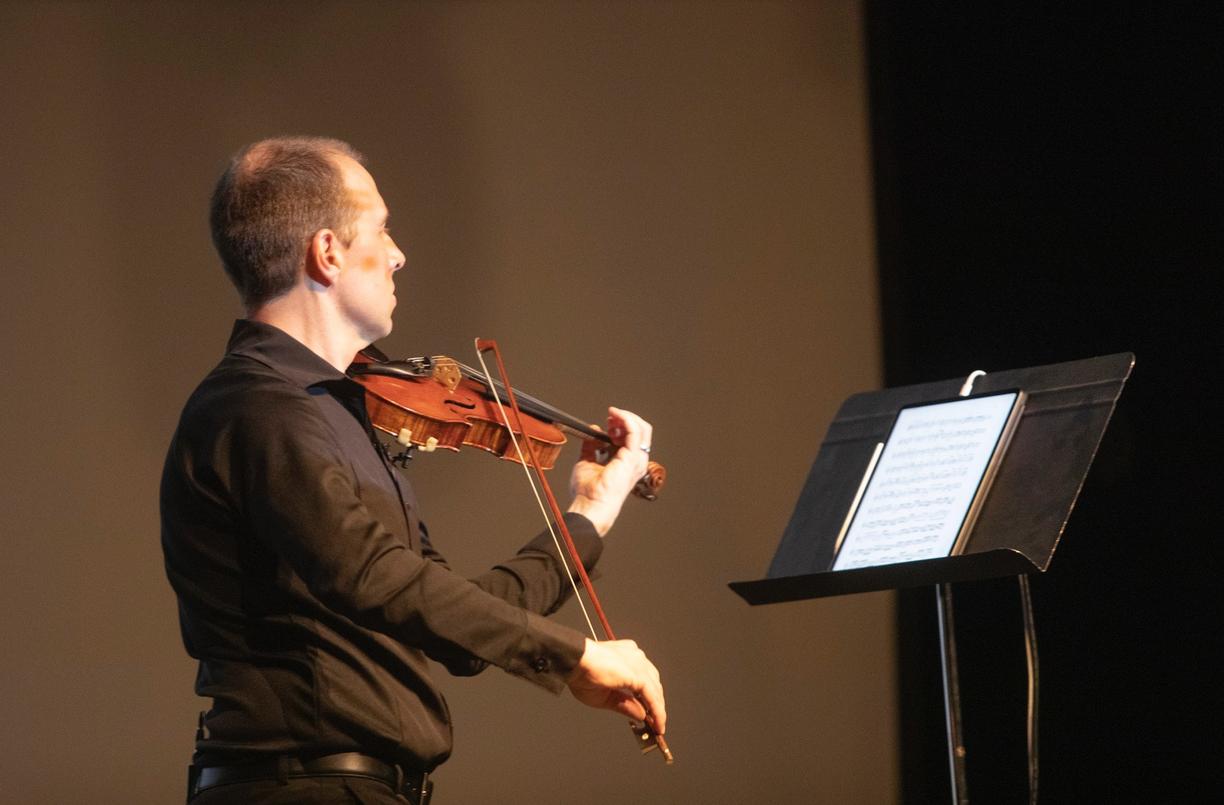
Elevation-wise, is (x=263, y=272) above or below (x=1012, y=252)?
below

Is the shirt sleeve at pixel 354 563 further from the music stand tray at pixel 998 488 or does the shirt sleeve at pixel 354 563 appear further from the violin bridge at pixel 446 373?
the music stand tray at pixel 998 488

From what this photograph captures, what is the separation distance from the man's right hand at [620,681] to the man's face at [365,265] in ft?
1.99

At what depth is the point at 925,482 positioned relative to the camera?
8.21 feet

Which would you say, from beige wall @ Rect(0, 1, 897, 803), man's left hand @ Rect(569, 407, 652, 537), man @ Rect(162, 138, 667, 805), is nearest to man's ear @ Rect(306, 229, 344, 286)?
man @ Rect(162, 138, 667, 805)

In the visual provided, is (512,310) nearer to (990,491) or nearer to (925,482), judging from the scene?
(925,482)

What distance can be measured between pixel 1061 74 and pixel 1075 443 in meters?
1.78

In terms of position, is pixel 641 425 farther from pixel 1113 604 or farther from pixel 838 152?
pixel 838 152

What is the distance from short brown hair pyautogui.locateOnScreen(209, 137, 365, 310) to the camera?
6.62 ft

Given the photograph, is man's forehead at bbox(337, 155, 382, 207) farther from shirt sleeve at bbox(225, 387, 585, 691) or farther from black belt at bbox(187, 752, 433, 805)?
black belt at bbox(187, 752, 433, 805)

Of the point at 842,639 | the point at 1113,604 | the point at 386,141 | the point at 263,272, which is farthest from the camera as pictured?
the point at 842,639

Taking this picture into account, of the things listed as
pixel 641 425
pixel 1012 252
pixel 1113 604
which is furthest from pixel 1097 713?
pixel 641 425

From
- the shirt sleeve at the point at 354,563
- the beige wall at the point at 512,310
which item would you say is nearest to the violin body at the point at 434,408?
the shirt sleeve at the point at 354,563

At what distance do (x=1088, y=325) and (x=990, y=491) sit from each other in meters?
1.46

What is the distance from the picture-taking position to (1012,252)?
3.92 metres
